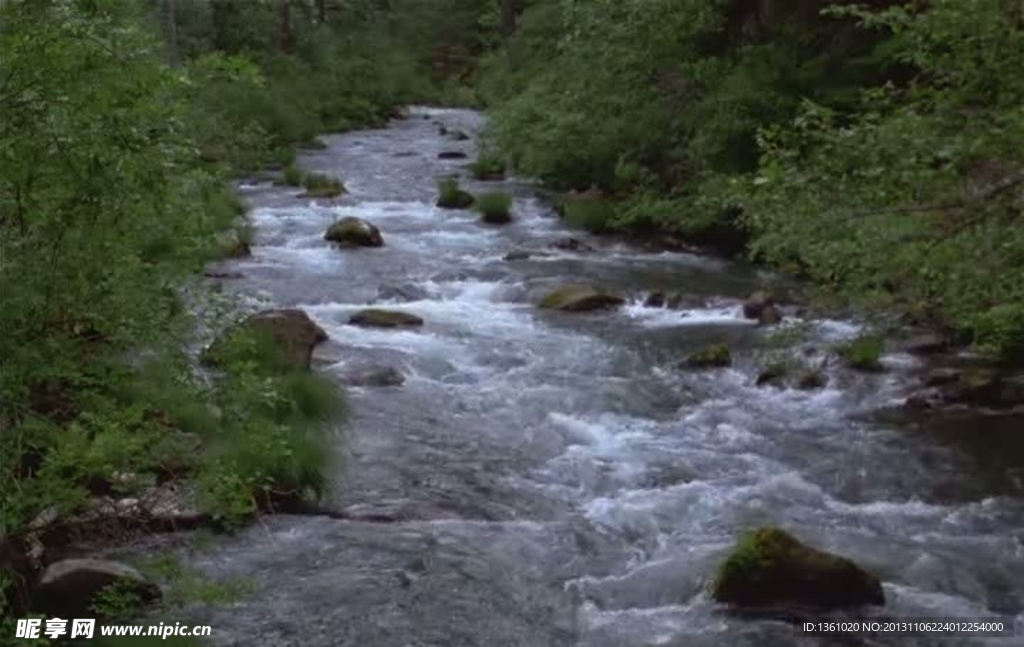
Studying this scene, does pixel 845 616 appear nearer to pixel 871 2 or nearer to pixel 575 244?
pixel 871 2

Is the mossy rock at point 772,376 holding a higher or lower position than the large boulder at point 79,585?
lower

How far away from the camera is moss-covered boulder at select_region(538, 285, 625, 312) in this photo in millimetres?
15625

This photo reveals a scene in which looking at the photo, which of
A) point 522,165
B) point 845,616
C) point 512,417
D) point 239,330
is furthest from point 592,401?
point 522,165

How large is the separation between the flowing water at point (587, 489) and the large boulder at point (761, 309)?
0.94 ft

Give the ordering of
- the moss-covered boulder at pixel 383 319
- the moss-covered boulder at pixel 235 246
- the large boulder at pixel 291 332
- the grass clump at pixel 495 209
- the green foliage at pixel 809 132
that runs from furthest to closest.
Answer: the grass clump at pixel 495 209 < the moss-covered boulder at pixel 235 246 < the moss-covered boulder at pixel 383 319 < the large boulder at pixel 291 332 < the green foliage at pixel 809 132

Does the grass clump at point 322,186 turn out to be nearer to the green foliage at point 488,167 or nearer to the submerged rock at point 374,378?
the green foliage at point 488,167

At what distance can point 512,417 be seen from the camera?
1153 centimetres

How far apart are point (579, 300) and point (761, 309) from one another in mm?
2096

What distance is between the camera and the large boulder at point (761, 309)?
→ 48.3 feet

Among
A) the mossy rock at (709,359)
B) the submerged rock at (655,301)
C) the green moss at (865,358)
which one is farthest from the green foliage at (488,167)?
the green moss at (865,358)

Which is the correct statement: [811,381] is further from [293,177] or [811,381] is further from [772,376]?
[293,177]

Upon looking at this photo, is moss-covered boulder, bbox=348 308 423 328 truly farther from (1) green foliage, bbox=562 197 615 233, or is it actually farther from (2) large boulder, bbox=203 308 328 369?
(1) green foliage, bbox=562 197 615 233

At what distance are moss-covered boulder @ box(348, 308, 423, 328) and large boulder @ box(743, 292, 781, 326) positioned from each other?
3617 millimetres

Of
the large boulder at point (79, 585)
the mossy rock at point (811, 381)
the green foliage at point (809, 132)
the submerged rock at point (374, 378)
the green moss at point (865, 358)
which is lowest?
the submerged rock at point (374, 378)
